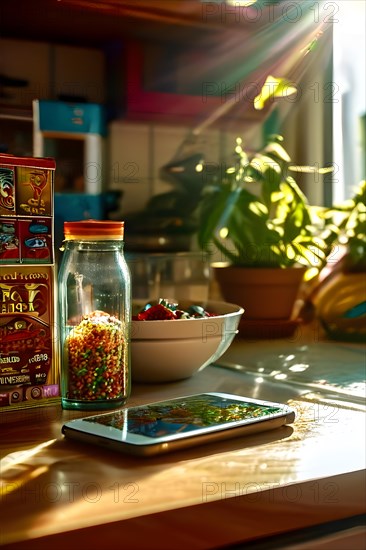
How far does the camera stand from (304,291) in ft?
5.55

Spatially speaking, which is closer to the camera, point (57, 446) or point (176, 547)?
point (176, 547)

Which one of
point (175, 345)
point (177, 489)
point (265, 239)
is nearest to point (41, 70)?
point (265, 239)

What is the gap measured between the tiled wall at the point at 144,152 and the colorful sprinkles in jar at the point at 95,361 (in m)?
0.90

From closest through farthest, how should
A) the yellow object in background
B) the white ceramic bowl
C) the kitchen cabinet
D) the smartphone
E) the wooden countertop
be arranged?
the wooden countertop → the smartphone → the white ceramic bowl → the yellow object in background → the kitchen cabinet

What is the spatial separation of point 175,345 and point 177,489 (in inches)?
16.5

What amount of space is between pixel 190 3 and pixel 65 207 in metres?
0.53

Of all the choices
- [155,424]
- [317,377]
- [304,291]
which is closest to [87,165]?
[304,291]

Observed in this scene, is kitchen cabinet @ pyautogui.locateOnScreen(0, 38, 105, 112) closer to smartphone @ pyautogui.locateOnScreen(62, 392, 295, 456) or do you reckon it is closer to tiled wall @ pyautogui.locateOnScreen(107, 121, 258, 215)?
tiled wall @ pyautogui.locateOnScreen(107, 121, 258, 215)

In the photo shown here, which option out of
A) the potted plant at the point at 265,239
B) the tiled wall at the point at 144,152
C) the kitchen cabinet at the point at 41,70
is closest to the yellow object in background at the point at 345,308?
the potted plant at the point at 265,239

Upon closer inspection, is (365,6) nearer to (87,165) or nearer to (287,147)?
(287,147)

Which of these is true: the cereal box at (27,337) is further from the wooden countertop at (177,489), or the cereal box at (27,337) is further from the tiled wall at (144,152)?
the tiled wall at (144,152)

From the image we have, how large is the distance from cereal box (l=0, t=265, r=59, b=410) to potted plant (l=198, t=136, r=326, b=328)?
2.29 ft

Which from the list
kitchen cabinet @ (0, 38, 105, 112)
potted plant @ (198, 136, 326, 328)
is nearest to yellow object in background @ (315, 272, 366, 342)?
potted plant @ (198, 136, 326, 328)

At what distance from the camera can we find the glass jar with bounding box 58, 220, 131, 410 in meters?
0.91
